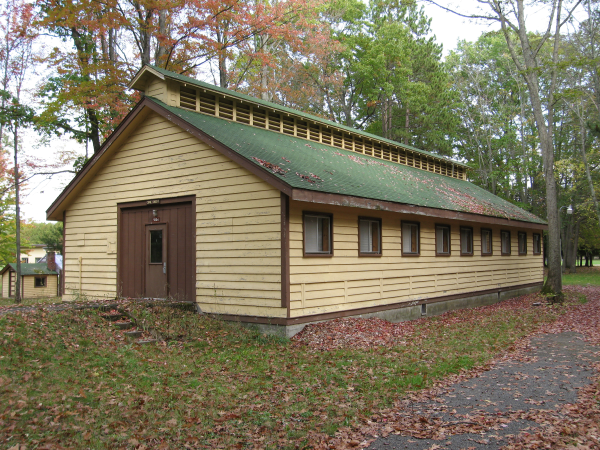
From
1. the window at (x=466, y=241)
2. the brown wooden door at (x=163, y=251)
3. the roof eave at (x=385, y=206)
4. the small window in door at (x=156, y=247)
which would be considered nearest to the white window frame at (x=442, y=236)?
the roof eave at (x=385, y=206)

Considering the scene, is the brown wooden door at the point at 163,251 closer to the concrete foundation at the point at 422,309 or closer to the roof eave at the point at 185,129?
the roof eave at the point at 185,129

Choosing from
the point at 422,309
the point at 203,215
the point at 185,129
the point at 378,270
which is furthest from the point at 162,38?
the point at 422,309

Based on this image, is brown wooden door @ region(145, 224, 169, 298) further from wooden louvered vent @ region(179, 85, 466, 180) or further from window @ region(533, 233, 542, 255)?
window @ region(533, 233, 542, 255)

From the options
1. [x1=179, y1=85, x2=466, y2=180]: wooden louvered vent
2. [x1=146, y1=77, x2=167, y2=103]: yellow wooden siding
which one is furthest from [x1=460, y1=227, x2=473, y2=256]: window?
[x1=146, y1=77, x2=167, y2=103]: yellow wooden siding

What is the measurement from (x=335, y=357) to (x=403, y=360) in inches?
49.8

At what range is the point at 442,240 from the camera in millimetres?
17062

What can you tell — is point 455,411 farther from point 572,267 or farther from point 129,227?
point 572,267

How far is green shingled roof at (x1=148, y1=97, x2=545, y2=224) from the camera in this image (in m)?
11.2

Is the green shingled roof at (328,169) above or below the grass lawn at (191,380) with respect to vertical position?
above

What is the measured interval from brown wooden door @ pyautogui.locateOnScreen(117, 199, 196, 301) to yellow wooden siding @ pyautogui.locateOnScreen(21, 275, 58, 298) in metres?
29.2

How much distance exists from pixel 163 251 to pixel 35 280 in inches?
1248

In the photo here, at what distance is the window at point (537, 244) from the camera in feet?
82.1

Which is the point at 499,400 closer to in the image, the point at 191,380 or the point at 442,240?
the point at 191,380

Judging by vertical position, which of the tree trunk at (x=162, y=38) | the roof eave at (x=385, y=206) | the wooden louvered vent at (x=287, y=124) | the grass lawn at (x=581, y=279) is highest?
the tree trunk at (x=162, y=38)
